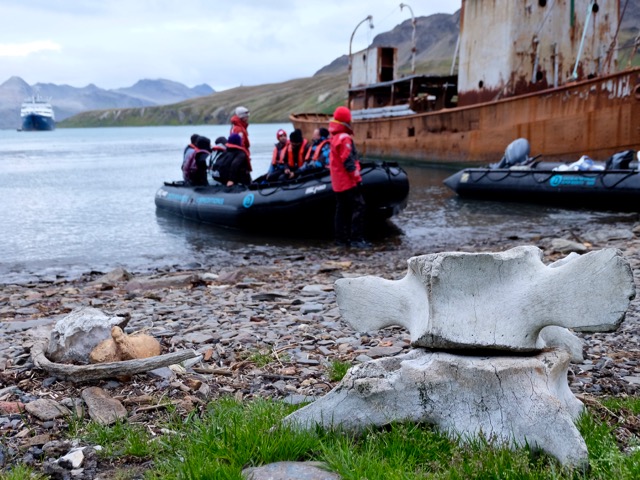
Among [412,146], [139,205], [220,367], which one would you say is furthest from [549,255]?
[412,146]

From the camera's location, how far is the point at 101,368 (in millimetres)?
3984

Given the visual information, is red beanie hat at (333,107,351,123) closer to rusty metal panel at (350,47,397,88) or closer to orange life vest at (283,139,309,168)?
orange life vest at (283,139,309,168)

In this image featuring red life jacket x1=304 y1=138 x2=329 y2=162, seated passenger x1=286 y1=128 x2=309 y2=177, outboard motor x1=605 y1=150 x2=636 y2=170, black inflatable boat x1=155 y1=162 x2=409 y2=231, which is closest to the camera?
black inflatable boat x1=155 y1=162 x2=409 y2=231

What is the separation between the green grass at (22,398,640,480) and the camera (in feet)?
8.36

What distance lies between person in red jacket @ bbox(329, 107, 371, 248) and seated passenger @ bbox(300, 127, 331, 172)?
1.47 meters

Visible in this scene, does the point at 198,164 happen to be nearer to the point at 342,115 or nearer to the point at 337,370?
the point at 342,115

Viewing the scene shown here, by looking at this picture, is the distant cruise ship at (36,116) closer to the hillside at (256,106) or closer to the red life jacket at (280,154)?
the hillside at (256,106)

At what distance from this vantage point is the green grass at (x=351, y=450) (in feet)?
8.36

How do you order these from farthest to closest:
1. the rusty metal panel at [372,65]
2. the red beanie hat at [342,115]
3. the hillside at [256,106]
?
the hillside at [256,106], the rusty metal panel at [372,65], the red beanie hat at [342,115]

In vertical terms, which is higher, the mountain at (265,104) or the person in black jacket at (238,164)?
the mountain at (265,104)

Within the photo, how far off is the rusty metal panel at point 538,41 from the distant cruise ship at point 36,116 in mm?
162682

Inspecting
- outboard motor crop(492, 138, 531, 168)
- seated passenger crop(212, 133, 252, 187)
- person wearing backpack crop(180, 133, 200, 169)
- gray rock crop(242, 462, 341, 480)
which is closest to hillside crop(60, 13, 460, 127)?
outboard motor crop(492, 138, 531, 168)

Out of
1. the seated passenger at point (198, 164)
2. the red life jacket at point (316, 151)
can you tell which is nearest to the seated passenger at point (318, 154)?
the red life jacket at point (316, 151)

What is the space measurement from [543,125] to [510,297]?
70.0 ft
